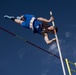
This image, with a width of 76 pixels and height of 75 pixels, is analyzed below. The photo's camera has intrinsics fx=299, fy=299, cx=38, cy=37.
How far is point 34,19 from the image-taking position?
12.0 metres

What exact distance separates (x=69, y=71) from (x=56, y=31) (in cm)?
188

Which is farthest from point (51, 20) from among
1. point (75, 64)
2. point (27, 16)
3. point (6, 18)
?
point (75, 64)

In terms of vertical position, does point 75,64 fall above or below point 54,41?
below

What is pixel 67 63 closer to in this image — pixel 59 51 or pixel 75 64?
pixel 75 64

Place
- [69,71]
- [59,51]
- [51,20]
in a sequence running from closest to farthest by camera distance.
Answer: [59,51] → [51,20] → [69,71]

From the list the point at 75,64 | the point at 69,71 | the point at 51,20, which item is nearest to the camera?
the point at 51,20

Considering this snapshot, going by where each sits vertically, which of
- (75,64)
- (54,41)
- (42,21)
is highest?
(42,21)

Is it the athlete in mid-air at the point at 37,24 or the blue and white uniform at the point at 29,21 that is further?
the blue and white uniform at the point at 29,21

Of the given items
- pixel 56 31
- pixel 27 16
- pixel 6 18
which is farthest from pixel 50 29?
pixel 6 18

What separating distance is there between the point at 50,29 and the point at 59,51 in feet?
5.12

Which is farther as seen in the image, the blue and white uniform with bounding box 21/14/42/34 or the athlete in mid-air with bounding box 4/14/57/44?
the blue and white uniform with bounding box 21/14/42/34

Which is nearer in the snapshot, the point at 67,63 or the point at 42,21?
the point at 42,21

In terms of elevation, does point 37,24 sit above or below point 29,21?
below

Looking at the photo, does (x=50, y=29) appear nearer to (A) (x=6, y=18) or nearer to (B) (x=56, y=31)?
(B) (x=56, y=31)
